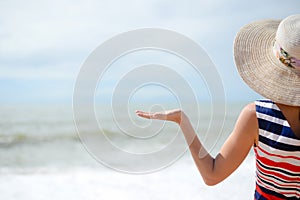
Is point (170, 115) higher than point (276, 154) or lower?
higher

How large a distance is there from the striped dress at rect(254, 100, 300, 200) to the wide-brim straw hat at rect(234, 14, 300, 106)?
0.05m

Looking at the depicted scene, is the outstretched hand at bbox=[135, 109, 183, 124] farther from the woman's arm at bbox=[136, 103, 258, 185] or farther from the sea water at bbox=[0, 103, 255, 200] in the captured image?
the sea water at bbox=[0, 103, 255, 200]

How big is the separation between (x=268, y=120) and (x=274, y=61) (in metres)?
0.19

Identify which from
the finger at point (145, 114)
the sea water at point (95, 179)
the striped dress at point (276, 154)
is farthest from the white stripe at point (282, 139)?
the sea water at point (95, 179)

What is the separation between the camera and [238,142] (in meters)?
1.22

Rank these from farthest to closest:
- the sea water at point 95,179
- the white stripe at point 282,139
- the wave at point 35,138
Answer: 1. the wave at point 35,138
2. the sea water at point 95,179
3. the white stripe at point 282,139

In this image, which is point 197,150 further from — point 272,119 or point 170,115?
point 272,119

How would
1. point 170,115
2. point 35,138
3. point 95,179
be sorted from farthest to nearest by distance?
point 35,138 < point 95,179 < point 170,115

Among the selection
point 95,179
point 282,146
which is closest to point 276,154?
point 282,146

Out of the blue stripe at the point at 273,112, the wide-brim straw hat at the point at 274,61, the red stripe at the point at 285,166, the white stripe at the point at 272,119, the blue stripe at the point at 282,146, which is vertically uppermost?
the wide-brim straw hat at the point at 274,61

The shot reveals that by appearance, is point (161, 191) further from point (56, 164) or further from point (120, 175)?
point (56, 164)

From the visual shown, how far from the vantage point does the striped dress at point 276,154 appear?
114 centimetres

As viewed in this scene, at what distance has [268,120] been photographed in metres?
1.16

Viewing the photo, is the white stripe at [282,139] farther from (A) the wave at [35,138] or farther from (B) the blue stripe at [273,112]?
(A) the wave at [35,138]
